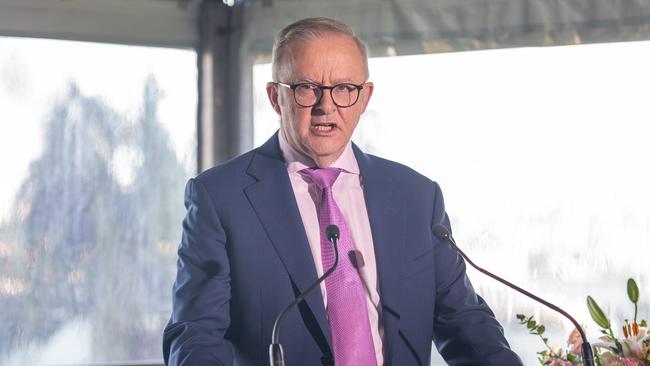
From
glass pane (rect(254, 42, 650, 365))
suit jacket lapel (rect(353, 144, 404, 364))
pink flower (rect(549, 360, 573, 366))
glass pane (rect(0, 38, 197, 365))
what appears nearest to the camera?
pink flower (rect(549, 360, 573, 366))

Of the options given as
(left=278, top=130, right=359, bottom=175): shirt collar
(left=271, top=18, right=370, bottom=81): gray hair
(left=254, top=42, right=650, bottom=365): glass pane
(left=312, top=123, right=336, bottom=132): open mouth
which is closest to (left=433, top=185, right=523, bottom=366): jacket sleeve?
(left=278, top=130, right=359, bottom=175): shirt collar

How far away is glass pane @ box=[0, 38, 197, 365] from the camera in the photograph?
3234 mm

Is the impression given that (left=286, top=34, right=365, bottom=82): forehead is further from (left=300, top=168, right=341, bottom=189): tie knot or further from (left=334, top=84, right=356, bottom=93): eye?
(left=300, top=168, right=341, bottom=189): tie knot

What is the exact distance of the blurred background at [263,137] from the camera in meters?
3.08

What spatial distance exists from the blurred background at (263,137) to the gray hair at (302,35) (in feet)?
4.58

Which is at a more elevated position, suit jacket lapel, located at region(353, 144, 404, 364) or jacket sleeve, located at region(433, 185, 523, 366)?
suit jacket lapel, located at region(353, 144, 404, 364)

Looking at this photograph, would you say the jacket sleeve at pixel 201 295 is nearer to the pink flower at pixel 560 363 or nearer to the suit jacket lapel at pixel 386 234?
the suit jacket lapel at pixel 386 234

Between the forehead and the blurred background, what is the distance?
4.76 feet

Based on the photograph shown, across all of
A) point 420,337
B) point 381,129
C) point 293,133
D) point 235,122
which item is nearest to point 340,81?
point 293,133

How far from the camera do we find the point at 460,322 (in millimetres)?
1919

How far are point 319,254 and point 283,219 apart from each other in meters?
0.11

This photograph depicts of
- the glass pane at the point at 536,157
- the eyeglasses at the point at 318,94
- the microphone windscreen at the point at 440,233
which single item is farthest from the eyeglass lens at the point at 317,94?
the glass pane at the point at 536,157

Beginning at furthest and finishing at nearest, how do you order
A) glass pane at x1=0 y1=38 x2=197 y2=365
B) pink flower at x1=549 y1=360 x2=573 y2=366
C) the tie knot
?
glass pane at x1=0 y1=38 x2=197 y2=365
the tie knot
pink flower at x1=549 y1=360 x2=573 y2=366

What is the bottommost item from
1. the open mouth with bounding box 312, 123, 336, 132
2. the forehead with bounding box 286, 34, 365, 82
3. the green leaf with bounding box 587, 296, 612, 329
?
the green leaf with bounding box 587, 296, 612, 329
